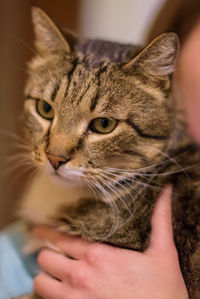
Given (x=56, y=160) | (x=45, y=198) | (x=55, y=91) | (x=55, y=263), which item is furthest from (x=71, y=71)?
(x=55, y=263)

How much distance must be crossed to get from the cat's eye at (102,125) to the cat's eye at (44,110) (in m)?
0.15

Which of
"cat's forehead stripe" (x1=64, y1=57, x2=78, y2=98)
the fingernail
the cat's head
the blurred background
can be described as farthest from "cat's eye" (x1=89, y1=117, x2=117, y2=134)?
the blurred background

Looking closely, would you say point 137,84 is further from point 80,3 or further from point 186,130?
point 80,3

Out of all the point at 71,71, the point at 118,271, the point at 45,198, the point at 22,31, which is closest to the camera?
the point at 118,271

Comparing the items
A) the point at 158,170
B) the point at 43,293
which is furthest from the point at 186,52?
the point at 43,293

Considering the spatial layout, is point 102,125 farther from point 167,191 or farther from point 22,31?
point 22,31

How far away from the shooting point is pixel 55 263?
1009 millimetres

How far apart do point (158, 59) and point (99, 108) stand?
0.23 meters

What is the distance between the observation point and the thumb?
95cm

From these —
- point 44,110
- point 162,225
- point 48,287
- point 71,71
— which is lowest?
point 48,287

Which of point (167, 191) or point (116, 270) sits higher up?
point (167, 191)

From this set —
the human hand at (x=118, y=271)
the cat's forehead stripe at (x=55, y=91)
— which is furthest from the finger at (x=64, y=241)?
the cat's forehead stripe at (x=55, y=91)

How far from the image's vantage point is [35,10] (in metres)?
1.07

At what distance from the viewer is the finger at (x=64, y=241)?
999mm
